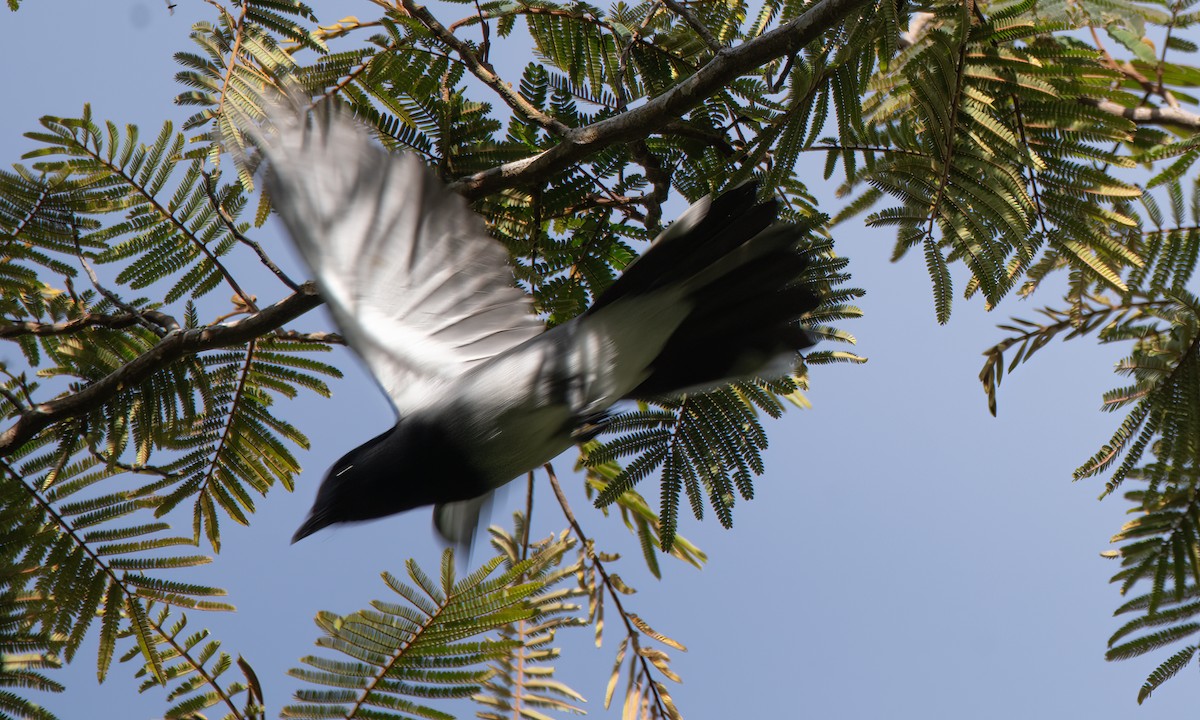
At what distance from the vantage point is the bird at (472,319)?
213cm

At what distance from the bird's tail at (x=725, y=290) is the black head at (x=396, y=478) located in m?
0.46

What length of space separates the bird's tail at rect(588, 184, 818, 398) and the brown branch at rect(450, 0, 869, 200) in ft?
0.80

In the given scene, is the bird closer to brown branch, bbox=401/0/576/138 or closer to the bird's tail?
the bird's tail

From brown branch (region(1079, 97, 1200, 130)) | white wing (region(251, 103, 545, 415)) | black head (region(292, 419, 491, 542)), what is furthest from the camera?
brown branch (region(1079, 97, 1200, 130))

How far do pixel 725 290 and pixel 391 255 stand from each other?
0.82m

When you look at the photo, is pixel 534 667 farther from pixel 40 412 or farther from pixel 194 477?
pixel 40 412

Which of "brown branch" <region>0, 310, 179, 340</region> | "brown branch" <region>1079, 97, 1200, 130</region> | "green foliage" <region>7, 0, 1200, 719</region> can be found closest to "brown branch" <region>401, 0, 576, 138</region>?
"green foliage" <region>7, 0, 1200, 719</region>

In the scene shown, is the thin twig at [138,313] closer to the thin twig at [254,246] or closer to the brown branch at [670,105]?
the thin twig at [254,246]

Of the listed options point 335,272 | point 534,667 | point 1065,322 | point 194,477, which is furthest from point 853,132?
point 194,477

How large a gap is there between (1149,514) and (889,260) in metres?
1.09

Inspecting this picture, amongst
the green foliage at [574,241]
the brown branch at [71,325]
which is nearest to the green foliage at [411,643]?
the green foliage at [574,241]

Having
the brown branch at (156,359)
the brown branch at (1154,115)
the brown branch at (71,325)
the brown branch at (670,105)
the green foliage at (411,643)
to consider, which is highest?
the brown branch at (1154,115)

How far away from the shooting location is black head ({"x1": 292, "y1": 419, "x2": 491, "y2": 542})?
209 cm

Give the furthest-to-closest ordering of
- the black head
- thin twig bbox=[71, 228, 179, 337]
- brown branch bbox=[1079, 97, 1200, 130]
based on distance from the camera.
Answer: thin twig bbox=[71, 228, 179, 337]
brown branch bbox=[1079, 97, 1200, 130]
the black head
